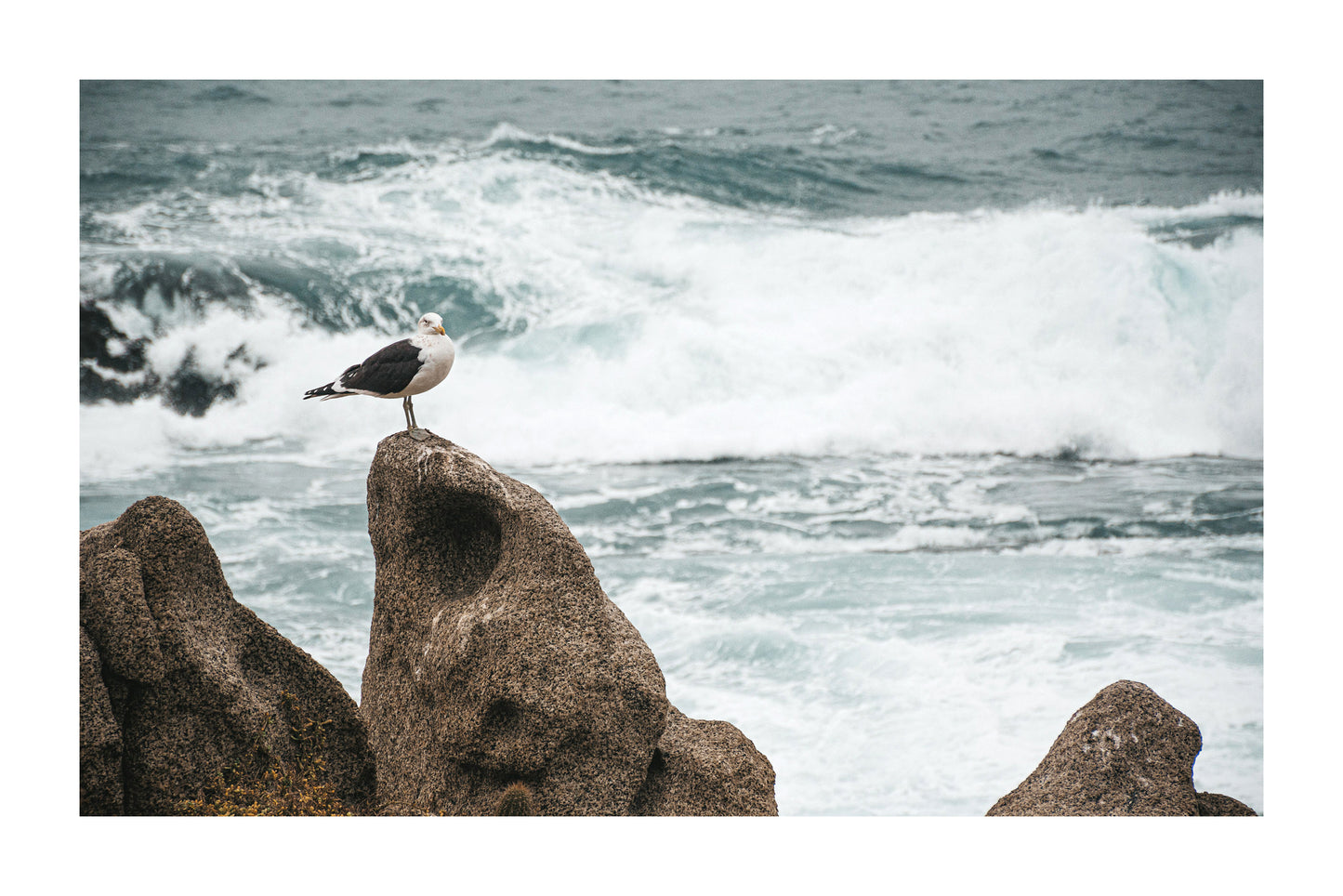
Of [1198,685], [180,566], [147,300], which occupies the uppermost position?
[147,300]

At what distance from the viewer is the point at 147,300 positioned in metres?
14.6

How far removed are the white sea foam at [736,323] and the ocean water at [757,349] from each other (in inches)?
1.9

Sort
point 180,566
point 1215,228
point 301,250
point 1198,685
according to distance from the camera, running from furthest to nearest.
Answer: point 301,250, point 1215,228, point 1198,685, point 180,566

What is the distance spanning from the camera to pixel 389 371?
206 inches

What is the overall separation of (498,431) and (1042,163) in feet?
26.5

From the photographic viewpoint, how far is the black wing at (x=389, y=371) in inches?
206

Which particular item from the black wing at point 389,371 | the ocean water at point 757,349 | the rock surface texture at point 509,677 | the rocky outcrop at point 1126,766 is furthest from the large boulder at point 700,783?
the ocean water at point 757,349

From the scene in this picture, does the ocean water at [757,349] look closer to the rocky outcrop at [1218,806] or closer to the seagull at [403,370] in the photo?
the rocky outcrop at [1218,806]

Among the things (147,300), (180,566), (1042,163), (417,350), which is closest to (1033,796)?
(417,350)

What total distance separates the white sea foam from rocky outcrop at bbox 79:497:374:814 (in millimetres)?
9399

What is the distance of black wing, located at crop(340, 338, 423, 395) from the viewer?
5.22 meters

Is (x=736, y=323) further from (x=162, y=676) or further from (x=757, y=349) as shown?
(x=162, y=676)

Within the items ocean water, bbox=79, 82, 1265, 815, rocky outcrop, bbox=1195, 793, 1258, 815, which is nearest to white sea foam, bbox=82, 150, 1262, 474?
ocean water, bbox=79, 82, 1265, 815

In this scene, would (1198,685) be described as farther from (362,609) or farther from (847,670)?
(362,609)
